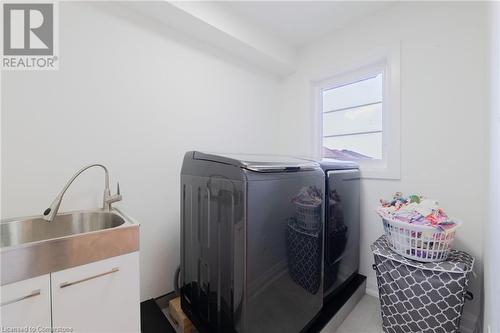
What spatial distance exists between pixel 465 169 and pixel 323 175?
105cm

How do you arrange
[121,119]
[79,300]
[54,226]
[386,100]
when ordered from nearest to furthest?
[79,300], [54,226], [121,119], [386,100]

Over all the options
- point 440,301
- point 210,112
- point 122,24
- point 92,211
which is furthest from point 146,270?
point 440,301

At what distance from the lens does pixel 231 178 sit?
3.42ft

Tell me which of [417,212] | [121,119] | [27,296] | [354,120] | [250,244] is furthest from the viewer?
[354,120]

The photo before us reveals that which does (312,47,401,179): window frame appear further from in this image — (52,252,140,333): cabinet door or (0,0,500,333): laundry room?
(52,252,140,333): cabinet door

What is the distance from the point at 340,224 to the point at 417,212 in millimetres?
521

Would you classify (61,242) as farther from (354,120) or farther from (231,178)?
(354,120)

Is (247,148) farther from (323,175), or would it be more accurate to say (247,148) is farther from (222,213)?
(222,213)

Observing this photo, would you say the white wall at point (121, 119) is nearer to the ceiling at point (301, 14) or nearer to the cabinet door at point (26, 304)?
the ceiling at point (301, 14)

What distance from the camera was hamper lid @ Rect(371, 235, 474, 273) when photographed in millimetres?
1237

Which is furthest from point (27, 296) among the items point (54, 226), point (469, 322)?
point (469, 322)

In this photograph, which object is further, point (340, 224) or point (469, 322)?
point (340, 224)

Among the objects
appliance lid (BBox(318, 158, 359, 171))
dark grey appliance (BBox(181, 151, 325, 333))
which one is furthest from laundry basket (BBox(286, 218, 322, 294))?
appliance lid (BBox(318, 158, 359, 171))

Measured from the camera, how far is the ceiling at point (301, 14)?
183cm
